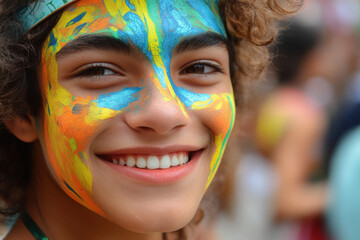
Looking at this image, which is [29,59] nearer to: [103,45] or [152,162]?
[103,45]

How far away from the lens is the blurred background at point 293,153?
3.53 meters

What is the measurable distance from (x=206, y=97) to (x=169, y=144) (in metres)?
0.25

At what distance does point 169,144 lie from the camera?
1.87 metres

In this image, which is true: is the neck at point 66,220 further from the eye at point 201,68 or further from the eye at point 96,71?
the eye at point 201,68

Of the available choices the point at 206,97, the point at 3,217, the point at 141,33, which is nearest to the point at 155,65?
the point at 141,33

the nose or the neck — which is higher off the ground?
the nose

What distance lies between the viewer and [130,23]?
1861mm

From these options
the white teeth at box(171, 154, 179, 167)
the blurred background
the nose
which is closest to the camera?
the nose

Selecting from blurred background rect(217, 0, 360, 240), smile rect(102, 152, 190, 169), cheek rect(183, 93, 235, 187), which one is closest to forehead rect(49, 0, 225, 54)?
cheek rect(183, 93, 235, 187)

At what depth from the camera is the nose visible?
1.79 metres

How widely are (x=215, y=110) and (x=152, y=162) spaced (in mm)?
319

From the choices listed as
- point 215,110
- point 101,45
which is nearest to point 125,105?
point 101,45

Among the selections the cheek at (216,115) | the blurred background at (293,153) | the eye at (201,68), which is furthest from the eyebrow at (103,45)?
the blurred background at (293,153)

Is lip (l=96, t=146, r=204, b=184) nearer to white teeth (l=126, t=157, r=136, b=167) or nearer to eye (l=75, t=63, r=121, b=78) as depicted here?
white teeth (l=126, t=157, r=136, b=167)
